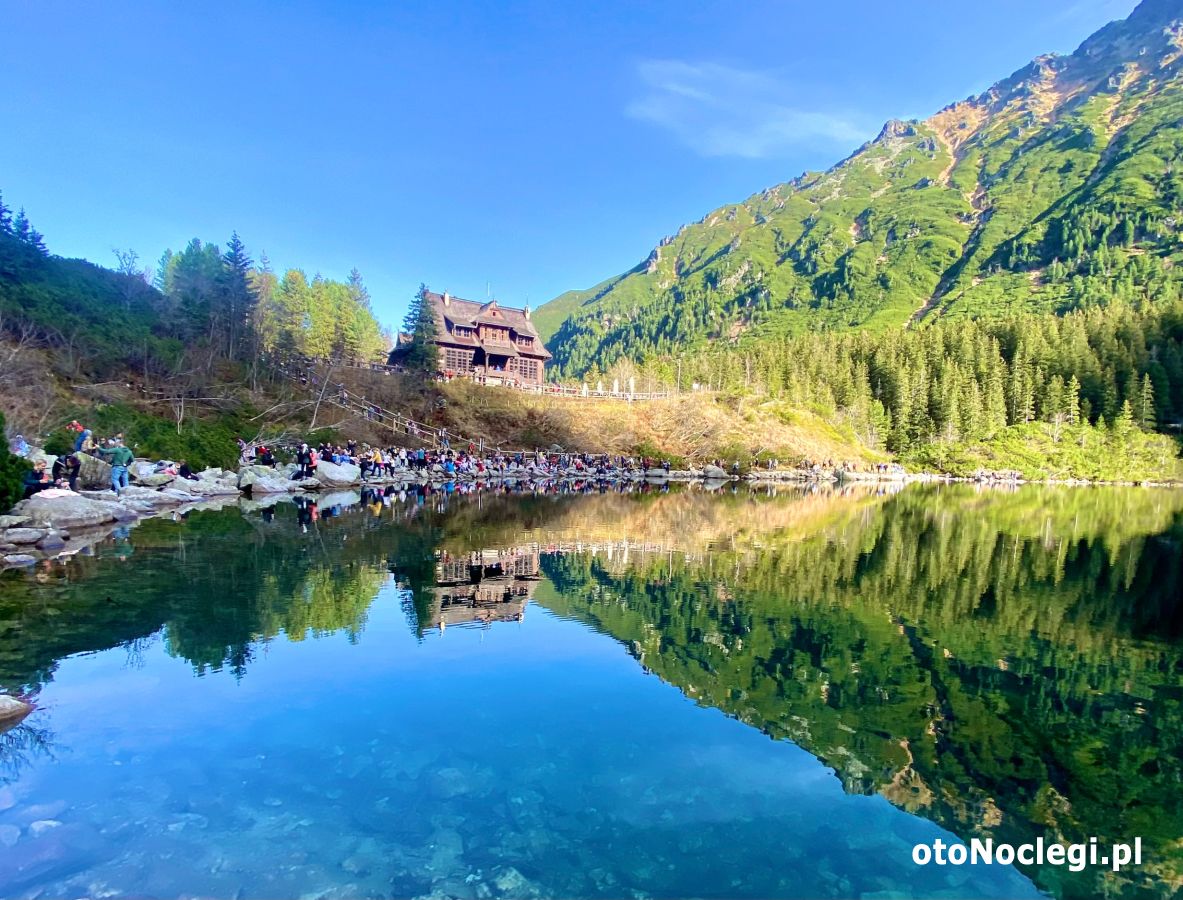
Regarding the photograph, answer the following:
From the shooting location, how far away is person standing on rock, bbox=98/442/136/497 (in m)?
25.4

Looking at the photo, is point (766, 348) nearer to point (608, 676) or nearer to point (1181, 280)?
point (1181, 280)

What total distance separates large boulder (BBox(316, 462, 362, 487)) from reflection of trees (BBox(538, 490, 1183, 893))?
81.5 ft

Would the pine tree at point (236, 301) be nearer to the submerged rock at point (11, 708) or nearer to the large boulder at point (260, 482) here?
the large boulder at point (260, 482)

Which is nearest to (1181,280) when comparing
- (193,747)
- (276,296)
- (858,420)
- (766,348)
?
(766,348)

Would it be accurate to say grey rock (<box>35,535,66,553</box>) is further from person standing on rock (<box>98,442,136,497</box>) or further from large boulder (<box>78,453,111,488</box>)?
large boulder (<box>78,453,111,488</box>)

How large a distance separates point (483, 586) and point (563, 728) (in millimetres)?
8288

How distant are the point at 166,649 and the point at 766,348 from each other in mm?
127773

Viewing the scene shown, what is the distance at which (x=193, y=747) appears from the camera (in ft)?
24.6

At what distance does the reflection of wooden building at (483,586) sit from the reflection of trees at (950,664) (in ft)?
3.28

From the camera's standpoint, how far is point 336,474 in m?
40.4

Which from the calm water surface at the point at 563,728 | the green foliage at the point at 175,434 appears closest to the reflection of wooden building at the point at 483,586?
the calm water surface at the point at 563,728

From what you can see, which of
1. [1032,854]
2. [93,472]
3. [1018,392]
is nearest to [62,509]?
[93,472]

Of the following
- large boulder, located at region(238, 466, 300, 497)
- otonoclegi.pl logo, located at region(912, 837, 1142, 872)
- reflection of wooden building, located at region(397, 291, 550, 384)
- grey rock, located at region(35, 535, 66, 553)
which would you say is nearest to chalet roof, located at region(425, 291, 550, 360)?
reflection of wooden building, located at region(397, 291, 550, 384)

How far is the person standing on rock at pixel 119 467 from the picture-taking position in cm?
2539
